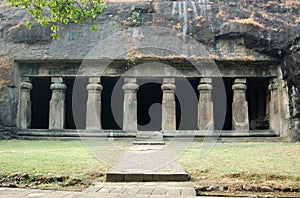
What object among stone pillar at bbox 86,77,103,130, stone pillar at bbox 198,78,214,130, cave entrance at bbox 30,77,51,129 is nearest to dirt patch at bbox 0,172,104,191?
stone pillar at bbox 86,77,103,130

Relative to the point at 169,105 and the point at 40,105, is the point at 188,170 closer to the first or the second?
the point at 169,105

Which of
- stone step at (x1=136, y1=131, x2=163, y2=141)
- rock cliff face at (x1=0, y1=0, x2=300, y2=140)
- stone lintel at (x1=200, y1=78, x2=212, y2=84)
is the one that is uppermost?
rock cliff face at (x1=0, y1=0, x2=300, y2=140)

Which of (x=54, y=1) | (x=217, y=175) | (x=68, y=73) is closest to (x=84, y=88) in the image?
(x=68, y=73)

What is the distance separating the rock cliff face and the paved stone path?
10.2 meters

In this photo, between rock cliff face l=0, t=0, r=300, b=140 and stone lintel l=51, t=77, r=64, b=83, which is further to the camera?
stone lintel l=51, t=77, r=64, b=83

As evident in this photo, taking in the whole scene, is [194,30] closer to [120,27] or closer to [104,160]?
[120,27]

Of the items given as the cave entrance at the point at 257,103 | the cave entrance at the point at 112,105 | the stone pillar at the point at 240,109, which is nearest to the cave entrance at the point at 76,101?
the cave entrance at the point at 112,105

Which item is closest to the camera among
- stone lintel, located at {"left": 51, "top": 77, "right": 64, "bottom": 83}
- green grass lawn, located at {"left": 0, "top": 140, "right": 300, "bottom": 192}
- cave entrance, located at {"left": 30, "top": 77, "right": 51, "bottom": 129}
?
green grass lawn, located at {"left": 0, "top": 140, "right": 300, "bottom": 192}

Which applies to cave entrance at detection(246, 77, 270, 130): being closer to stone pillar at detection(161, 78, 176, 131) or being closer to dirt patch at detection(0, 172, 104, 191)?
stone pillar at detection(161, 78, 176, 131)

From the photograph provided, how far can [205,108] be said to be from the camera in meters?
15.2

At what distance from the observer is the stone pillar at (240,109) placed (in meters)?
15.1

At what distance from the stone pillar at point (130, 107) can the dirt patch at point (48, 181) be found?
9052mm

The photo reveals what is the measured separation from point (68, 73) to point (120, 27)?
3051 millimetres

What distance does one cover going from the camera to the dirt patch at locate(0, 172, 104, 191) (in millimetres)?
5309
